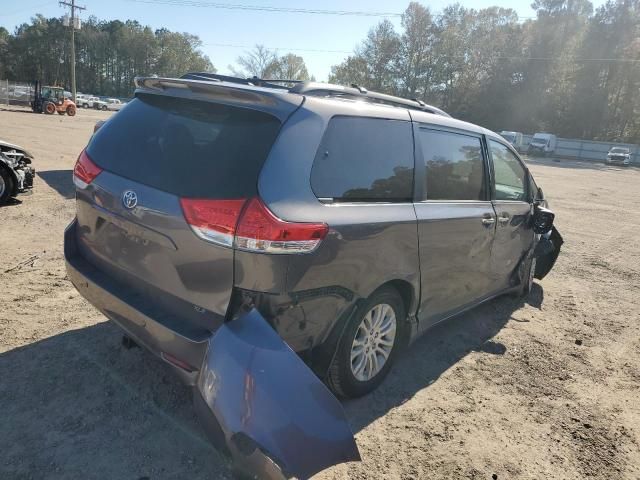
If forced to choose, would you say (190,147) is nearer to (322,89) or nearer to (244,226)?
(244,226)

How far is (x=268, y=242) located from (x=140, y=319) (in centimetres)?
89

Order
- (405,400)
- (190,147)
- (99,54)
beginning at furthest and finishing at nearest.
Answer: (99,54) < (405,400) < (190,147)

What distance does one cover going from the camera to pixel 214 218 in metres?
2.35

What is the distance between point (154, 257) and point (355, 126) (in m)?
1.35

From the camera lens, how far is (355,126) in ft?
9.37

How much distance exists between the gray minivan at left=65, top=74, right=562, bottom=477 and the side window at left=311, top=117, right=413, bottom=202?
0.03 feet

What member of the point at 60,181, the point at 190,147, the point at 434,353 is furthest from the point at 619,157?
the point at 190,147

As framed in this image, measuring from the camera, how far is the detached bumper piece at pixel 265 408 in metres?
2.08

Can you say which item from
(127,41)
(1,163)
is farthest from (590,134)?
(127,41)

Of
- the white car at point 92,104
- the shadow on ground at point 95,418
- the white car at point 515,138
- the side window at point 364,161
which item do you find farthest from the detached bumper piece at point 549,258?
the white car at point 92,104

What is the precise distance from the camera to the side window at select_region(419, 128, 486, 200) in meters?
3.42

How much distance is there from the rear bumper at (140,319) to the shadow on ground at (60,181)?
6.09m

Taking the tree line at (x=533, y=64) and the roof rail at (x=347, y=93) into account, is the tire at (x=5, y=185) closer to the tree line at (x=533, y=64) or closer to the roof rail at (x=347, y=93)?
the roof rail at (x=347, y=93)

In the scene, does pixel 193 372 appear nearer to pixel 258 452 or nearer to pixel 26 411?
pixel 258 452
